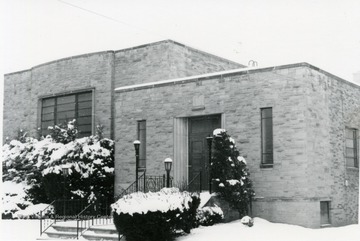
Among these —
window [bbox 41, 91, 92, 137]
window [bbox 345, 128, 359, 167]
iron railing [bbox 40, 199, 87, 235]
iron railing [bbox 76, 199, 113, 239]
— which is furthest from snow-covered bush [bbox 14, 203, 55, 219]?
window [bbox 345, 128, 359, 167]

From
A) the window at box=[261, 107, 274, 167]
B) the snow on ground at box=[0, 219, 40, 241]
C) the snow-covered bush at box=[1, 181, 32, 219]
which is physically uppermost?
the window at box=[261, 107, 274, 167]

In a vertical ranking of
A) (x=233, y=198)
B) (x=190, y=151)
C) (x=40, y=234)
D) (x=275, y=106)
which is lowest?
(x=40, y=234)

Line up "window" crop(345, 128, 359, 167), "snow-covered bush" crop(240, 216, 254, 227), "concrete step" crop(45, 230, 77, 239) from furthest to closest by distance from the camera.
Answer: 1. "window" crop(345, 128, 359, 167)
2. "concrete step" crop(45, 230, 77, 239)
3. "snow-covered bush" crop(240, 216, 254, 227)

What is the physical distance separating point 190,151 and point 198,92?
2.22 meters

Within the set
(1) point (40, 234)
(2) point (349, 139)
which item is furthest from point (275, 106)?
(1) point (40, 234)

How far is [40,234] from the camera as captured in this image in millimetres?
18297

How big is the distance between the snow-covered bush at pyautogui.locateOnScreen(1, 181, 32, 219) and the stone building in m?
3.89

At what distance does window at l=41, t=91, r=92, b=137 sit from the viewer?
2580 centimetres

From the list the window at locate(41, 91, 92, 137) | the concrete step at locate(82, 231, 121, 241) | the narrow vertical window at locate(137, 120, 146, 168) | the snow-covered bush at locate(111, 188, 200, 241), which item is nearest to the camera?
the snow-covered bush at locate(111, 188, 200, 241)

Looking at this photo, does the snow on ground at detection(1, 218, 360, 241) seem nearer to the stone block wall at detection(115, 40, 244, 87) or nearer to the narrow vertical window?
the narrow vertical window

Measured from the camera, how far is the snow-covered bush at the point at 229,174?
17688 millimetres

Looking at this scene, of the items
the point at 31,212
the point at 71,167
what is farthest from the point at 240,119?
the point at 31,212

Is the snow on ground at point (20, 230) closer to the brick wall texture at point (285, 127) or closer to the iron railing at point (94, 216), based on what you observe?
the iron railing at point (94, 216)

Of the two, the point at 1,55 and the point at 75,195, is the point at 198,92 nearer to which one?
the point at 75,195
